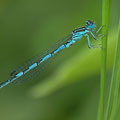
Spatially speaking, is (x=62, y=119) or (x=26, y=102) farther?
(x=26, y=102)

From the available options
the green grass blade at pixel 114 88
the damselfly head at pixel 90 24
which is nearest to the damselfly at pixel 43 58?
the damselfly head at pixel 90 24

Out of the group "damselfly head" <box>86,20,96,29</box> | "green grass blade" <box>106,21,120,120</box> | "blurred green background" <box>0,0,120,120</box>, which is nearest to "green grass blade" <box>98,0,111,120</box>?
"green grass blade" <box>106,21,120,120</box>

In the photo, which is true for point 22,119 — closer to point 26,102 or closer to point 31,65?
point 26,102

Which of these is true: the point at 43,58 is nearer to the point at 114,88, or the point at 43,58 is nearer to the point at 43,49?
the point at 43,49

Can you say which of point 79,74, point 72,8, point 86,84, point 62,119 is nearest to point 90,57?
point 79,74

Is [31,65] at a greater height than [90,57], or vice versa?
[31,65]

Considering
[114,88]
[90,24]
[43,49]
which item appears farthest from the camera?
[43,49]

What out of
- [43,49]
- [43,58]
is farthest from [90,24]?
[43,49]

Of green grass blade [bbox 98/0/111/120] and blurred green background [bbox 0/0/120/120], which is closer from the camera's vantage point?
green grass blade [bbox 98/0/111/120]

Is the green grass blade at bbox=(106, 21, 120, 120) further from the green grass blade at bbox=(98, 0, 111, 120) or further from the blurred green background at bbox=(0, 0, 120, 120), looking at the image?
the blurred green background at bbox=(0, 0, 120, 120)
